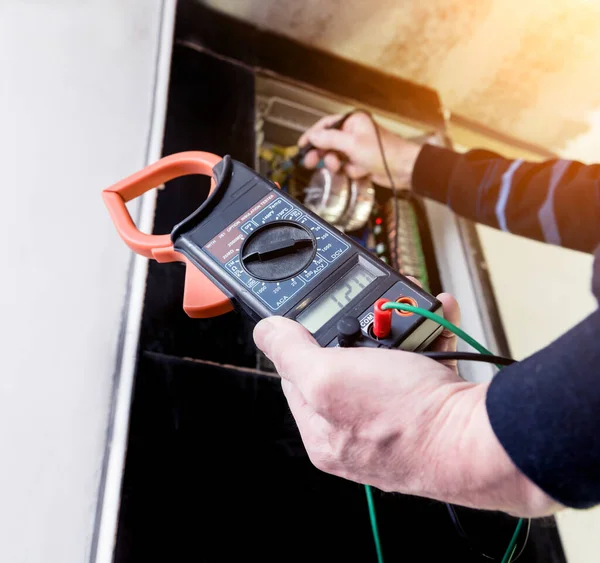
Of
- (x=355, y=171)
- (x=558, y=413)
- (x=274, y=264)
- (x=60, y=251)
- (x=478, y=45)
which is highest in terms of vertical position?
(x=478, y=45)

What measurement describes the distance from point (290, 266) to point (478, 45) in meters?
0.86

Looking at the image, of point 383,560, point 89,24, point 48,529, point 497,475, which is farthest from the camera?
point 89,24

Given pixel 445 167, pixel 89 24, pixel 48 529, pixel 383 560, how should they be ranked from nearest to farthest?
pixel 48 529, pixel 383 560, pixel 89 24, pixel 445 167

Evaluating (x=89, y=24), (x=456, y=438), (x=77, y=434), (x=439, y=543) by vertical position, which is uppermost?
(x=89, y=24)

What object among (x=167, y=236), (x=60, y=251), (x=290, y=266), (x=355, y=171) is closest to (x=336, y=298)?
(x=290, y=266)

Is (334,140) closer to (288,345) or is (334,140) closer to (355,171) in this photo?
(355,171)

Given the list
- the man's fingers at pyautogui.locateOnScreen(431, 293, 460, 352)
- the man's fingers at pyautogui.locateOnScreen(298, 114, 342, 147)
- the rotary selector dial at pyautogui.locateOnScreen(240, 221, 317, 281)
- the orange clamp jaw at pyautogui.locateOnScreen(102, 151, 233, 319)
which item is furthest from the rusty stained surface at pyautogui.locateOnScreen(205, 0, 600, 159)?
the man's fingers at pyautogui.locateOnScreen(431, 293, 460, 352)

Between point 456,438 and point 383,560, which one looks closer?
point 456,438

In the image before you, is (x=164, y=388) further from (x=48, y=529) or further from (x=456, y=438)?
(x=456, y=438)

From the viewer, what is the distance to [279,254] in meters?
0.50

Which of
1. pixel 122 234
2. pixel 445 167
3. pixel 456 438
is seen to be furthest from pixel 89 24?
pixel 456 438

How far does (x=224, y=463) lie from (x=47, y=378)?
208mm

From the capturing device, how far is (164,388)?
1.79 feet

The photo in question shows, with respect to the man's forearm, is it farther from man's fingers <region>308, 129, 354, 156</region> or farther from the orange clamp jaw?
the orange clamp jaw
